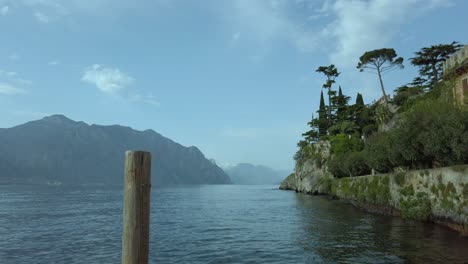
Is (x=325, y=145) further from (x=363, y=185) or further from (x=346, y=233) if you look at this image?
(x=346, y=233)

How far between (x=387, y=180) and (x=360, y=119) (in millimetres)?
51079

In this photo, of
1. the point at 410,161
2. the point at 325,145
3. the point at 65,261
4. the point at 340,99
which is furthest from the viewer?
the point at 340,99

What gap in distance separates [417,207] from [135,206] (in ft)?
87.9

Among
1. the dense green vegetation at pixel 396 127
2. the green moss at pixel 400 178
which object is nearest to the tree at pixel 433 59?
the dense green vegetation at pixel 396 127

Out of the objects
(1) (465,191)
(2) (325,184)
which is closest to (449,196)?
(1) (465,191)

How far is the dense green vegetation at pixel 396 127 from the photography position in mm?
26562

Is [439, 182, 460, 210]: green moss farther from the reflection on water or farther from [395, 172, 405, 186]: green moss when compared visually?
[395, 172, 405, 186]: green moss

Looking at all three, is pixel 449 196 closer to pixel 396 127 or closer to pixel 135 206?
pixel 396 127

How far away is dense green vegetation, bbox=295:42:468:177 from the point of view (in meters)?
26.6

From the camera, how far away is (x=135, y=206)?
257 inches

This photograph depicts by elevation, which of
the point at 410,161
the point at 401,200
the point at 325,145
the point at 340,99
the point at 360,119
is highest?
Answer: the point at 340,99

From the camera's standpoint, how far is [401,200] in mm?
31438

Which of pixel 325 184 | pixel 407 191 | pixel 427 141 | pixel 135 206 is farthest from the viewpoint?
pixel 325 184

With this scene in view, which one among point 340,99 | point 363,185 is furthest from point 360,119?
point 363,185
